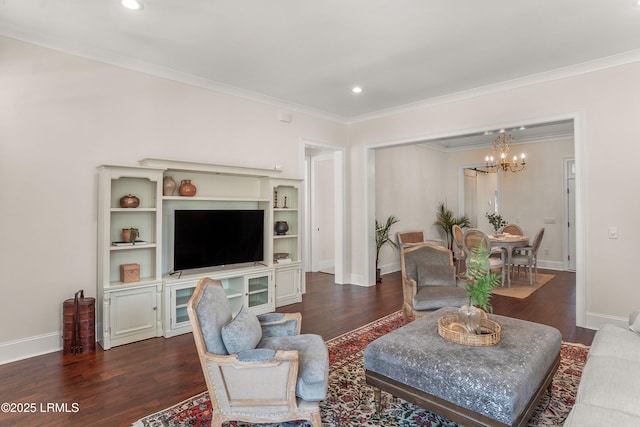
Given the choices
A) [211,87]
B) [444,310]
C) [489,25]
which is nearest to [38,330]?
[211,87]

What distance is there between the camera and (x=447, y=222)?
8.79 metres

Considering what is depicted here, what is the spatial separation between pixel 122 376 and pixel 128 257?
4.52 ft

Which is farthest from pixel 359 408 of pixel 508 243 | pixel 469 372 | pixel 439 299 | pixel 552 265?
pixel 552 265

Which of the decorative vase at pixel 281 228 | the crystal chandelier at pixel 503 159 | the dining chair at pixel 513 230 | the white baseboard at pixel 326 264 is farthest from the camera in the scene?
the white baseboard at pixel 326 264

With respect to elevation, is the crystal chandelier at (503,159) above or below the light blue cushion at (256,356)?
above

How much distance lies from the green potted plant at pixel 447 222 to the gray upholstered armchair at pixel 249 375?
292 inches

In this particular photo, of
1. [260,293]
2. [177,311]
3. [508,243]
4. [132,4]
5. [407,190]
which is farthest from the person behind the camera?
[407,190]

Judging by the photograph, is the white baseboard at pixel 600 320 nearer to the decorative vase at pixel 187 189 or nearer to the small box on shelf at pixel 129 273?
the decorative vase at pixel 187 189

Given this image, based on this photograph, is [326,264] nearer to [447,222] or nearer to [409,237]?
[409,237]

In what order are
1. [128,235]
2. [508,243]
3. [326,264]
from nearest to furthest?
[128,235] < [508,243] < [326,264]

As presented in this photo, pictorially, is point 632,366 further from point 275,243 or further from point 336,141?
point 336,141

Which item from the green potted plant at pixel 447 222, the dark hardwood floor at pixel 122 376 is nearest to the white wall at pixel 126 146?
the dark hardwood floor at pixel 122 376

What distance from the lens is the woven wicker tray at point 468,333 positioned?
88.7 inches

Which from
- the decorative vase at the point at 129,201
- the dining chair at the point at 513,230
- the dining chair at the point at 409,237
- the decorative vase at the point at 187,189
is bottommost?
the dining chair at the point at 409,237
